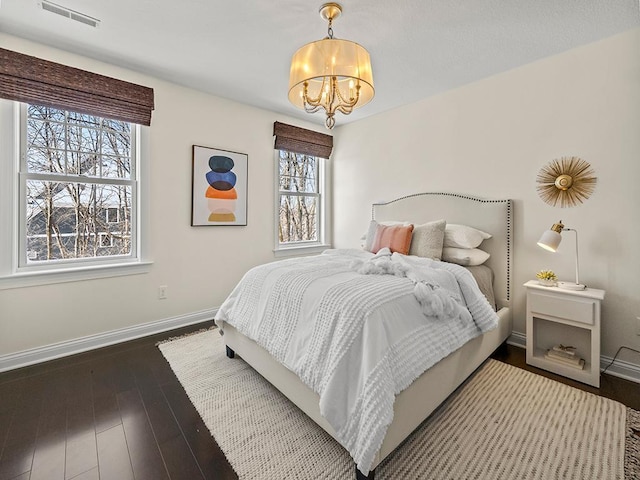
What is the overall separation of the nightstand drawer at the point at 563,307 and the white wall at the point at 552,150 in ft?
1.29

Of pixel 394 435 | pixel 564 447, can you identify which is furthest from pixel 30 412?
pixel 564 447

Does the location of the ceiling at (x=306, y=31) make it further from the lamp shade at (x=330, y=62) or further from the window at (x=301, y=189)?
the window at (x=301, y=189)

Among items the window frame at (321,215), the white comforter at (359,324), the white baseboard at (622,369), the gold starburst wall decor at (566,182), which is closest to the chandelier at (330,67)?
the white comforter at (359,324)

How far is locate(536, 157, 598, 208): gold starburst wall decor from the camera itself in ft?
7.59

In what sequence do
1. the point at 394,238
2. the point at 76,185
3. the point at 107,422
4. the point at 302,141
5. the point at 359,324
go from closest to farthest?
the point at 359,324, the point at 107,422, the point at 76,185, the point at 394,238, the point at 302,141

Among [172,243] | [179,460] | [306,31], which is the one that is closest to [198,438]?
[179,460]

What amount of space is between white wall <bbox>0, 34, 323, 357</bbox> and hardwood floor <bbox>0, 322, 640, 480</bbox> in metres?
0.38

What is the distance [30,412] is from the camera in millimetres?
1734

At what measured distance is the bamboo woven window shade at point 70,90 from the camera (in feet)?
7.09

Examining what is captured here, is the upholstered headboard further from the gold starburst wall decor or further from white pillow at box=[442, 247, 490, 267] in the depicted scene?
the gold starburst wall decor

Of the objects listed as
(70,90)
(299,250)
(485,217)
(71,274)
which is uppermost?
(70,90)

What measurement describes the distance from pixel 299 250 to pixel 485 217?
7.55 feet

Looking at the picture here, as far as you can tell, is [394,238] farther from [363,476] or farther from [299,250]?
[363,476]

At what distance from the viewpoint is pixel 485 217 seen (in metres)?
2.82
